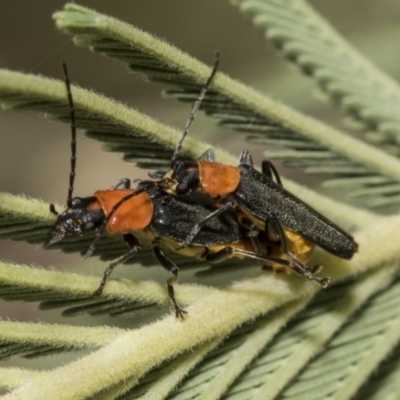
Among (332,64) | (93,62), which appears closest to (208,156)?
(332,64)

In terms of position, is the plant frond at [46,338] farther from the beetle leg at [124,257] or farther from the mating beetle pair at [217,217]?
the mating beetle pair at [217,217]

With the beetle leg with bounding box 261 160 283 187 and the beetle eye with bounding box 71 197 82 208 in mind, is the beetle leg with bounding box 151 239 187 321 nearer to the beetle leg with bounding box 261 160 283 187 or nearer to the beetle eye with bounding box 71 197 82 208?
the beetle eye with bounding box 71 197 82 208

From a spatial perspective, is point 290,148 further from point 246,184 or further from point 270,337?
point 270,337

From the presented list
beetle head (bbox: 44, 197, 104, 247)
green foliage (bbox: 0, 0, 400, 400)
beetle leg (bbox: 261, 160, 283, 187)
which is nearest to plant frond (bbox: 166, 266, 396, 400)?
green foliage (bbox: 0, 0, 400, 400)

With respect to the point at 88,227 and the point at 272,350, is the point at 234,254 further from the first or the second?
the point at 88,227

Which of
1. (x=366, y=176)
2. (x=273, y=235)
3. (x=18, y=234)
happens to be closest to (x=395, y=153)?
(x=366, y=176)

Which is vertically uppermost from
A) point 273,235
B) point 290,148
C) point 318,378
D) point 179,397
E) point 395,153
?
point 395,153

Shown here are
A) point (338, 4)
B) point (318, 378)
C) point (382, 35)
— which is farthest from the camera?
point (338, 4)
